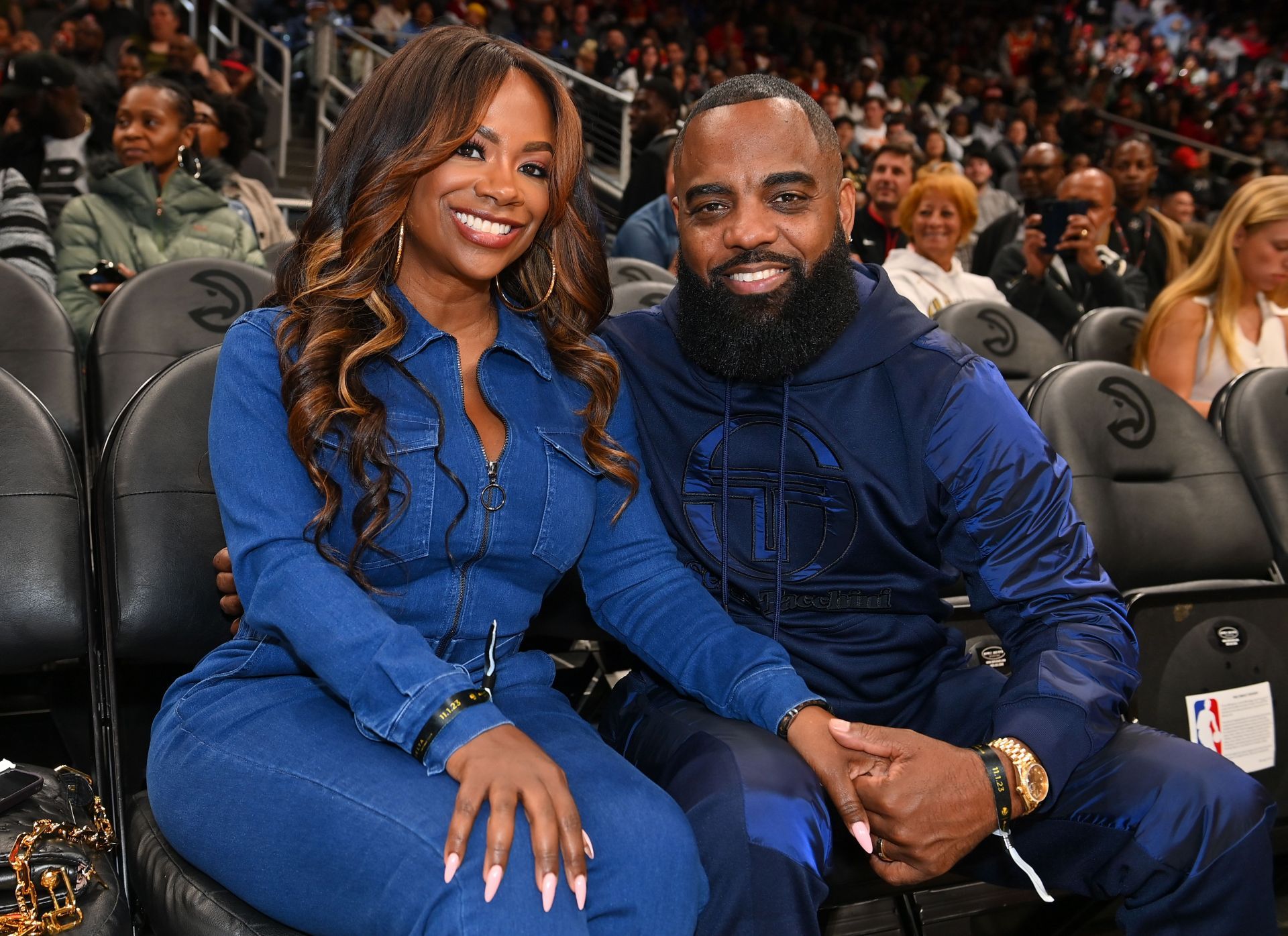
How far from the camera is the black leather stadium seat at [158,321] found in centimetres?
271

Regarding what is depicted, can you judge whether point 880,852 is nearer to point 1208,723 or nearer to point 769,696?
point 769,696

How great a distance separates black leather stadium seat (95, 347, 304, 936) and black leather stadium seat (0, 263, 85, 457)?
2.82ft

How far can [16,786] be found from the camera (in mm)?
1479

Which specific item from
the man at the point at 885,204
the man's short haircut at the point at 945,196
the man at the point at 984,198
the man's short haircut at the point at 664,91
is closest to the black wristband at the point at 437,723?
the man's short haircut at the point at 945,196

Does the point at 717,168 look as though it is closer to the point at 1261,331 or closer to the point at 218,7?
the point at 1261,331

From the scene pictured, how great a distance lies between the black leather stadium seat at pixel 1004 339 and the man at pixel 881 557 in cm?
184

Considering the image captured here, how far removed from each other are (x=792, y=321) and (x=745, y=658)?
0.55 metres

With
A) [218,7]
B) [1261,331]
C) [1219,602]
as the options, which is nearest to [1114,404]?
[1219,602]

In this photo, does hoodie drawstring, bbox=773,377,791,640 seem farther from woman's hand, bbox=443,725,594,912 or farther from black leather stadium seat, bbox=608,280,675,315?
black leather stadium seat, bbox=608,280,675,315

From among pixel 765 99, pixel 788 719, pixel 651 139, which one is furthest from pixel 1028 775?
pixel 651 139

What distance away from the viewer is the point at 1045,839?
A: 5.35 feet

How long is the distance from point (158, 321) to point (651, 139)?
4170 mm

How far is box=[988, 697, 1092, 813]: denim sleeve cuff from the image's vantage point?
1.58 meters

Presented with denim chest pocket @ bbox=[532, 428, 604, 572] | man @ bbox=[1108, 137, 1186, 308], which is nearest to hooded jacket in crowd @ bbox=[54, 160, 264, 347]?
denim chest pocket @ bbox=[532, 428, 604, 572]
